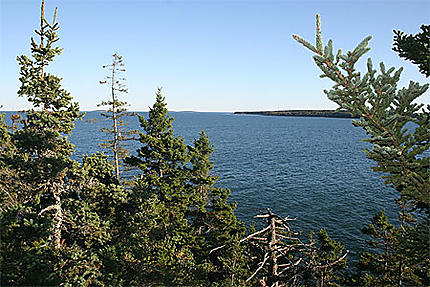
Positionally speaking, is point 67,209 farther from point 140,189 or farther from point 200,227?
point 200,227

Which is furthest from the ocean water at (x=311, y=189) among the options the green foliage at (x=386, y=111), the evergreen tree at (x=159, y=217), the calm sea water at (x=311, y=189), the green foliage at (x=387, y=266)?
the green foliage at (x=386, y=111)

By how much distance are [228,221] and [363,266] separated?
42.9 feet

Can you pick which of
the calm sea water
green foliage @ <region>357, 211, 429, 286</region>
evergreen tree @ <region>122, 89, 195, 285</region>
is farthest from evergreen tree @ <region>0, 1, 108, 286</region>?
the calm sea water

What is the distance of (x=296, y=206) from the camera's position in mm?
45062

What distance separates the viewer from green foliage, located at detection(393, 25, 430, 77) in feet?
19.0

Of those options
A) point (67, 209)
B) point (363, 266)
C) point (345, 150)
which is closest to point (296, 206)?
point (363, 266)

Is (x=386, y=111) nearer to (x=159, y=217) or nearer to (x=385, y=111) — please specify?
(x=385, y=111)

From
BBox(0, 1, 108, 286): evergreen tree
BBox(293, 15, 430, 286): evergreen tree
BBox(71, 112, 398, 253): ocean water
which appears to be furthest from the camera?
BBox(71, 112, 398, 253): ocean water

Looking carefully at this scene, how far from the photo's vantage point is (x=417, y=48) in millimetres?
5945

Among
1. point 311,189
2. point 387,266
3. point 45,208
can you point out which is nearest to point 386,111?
point 45,208

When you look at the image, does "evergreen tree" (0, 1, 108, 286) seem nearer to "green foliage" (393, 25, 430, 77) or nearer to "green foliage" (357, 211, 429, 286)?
"green foliage" (393, 25, 430, 77)

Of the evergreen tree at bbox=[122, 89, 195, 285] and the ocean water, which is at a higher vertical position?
the evergreen tree at bbox=[122, 89, 195, 285]

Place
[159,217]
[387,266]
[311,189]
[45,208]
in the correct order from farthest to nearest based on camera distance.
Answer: [311,189] < [387,266] < [159,217] < [45,208]

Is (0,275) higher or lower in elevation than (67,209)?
lower
